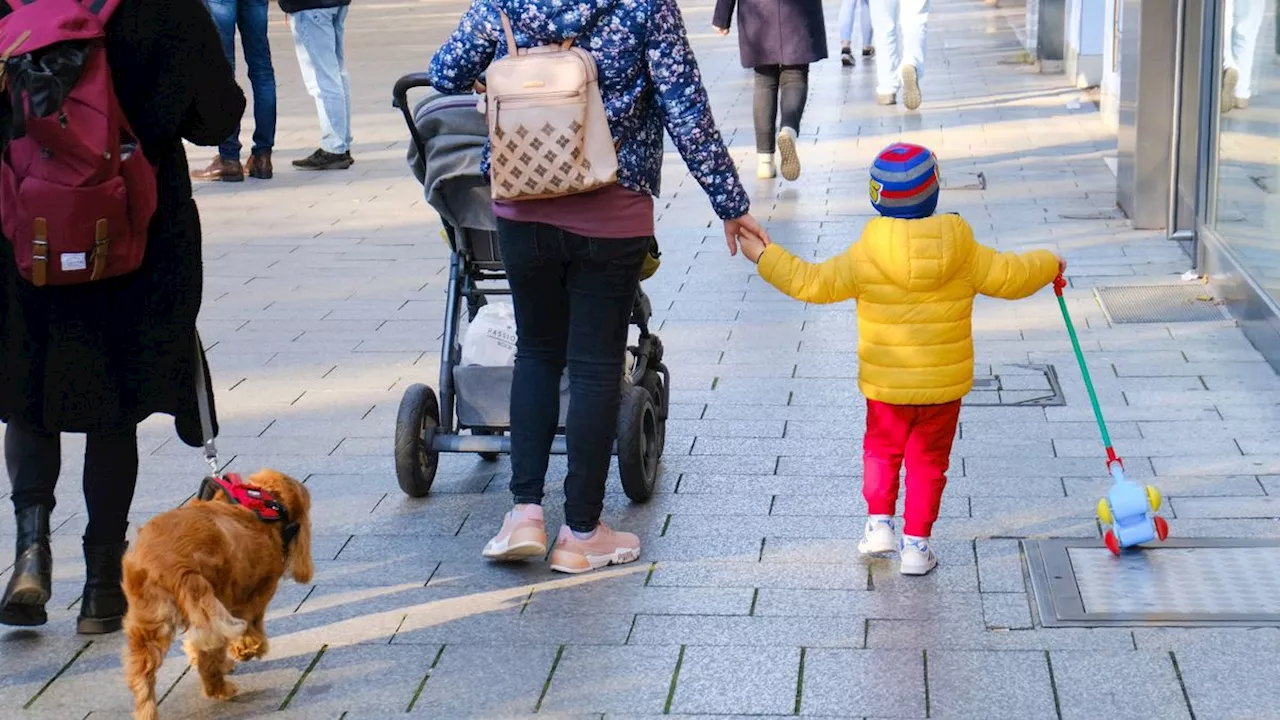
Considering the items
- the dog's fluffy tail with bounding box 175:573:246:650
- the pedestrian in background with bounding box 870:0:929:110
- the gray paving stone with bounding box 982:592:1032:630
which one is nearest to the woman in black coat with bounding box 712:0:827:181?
the pedestrian in background with bounding box 870:0:929:110

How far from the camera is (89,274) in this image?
4.23m

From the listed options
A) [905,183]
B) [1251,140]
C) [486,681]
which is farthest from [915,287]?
[1251,140]

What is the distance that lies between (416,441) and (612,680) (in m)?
1.57

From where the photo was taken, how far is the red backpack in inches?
162

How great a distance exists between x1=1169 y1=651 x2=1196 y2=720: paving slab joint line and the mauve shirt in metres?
1.79

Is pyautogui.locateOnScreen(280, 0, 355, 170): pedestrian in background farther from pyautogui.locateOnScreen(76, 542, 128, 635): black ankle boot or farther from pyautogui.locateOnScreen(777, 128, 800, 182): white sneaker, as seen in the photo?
pyautogui.locateOnScreen(76, 542, 128, 635): black ankle boot

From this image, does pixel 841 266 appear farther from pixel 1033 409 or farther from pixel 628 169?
pixel 1033 409

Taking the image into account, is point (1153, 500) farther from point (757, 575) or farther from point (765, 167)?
point (765, 167)

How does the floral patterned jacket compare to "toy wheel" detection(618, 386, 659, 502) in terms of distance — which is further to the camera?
"toy wheel" detection(618, 386, 659, 502)

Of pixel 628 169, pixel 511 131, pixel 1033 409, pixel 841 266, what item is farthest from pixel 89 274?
pixel 1033 409

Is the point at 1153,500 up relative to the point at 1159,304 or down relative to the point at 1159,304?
up

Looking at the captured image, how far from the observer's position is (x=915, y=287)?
4.63 m

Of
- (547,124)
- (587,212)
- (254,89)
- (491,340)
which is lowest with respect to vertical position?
(254,89)

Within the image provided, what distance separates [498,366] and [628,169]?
3.67 feet
